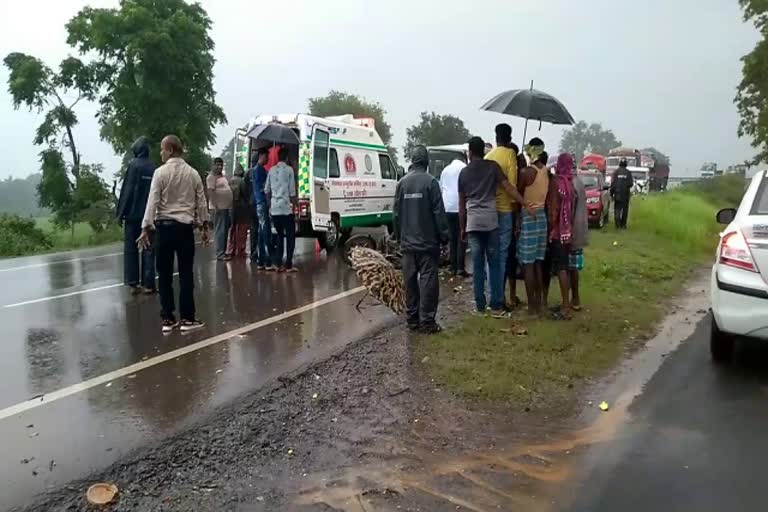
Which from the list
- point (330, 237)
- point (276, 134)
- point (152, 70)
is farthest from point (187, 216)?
point (152, 70)

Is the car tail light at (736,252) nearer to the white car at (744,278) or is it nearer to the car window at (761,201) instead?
the white car at (744,278)

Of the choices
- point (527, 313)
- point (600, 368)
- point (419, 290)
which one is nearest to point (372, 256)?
point (419, 290)

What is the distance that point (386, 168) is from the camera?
15.4 m

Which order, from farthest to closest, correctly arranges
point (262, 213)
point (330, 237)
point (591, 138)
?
point (591, 138) < point (330, 237) < point (262, 213)

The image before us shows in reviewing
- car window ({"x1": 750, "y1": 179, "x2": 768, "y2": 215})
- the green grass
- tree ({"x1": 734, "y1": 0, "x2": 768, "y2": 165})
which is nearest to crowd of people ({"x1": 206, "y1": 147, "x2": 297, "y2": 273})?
car window ({"x1": 750, "y1": 179, "x2": 768, "y2": 215})

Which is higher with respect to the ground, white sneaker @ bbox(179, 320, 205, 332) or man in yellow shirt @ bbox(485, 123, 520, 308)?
man in yellow shirt @ bbox(485, 123, 520, 308)

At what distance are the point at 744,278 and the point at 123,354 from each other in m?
5.47

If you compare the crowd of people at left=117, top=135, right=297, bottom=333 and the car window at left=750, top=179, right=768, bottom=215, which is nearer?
the car window at left=750, top=179, right=768, bottom=215

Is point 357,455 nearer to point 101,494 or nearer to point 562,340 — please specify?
point 101,494

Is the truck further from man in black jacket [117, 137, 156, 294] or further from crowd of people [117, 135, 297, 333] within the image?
man in black jacket [117, 137, 156, 294]

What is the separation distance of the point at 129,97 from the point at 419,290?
22.4 metres

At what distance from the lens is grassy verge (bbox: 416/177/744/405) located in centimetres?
553

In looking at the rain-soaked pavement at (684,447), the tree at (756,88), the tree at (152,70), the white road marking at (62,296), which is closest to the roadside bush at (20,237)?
the tree at (152,70)

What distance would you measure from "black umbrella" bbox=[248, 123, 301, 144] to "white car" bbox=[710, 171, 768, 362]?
781 cm
